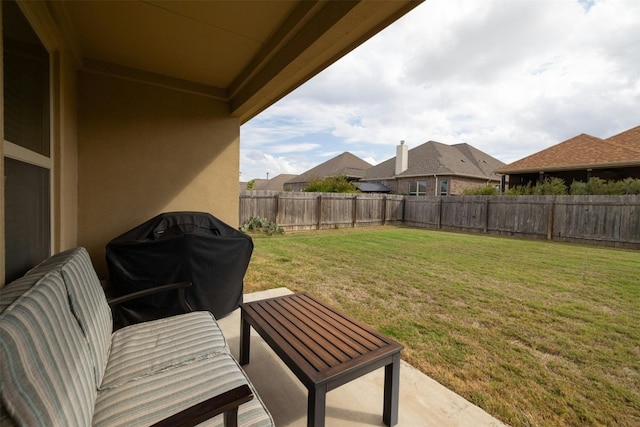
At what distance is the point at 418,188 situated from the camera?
20656 mm

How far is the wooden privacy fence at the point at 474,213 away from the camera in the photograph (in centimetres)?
897

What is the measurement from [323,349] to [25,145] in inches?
93.3

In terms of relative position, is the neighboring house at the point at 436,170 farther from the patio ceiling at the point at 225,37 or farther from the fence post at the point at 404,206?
the patio ceiling at the point at 225,37

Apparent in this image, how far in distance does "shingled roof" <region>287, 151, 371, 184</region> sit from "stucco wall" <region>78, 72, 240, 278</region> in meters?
21.3

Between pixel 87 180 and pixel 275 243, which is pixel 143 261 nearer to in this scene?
pixel 87 180

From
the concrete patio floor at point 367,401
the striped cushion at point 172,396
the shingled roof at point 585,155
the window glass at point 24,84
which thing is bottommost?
the concrete patio floor at point 367,401

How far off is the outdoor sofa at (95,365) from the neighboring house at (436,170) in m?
20.0

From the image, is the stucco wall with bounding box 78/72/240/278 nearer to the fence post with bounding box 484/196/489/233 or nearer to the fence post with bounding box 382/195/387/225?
the fence post with bounding box 382/195/387/225

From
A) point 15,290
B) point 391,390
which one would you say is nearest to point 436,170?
point 391,390

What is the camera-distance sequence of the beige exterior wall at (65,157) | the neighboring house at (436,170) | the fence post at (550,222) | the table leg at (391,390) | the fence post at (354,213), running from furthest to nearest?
the neighboring house at (436,170)
the fence post at (354,213)
the fence post at (550,222)
the beige exterior wall at (65,157)
the table leg at (391,390)

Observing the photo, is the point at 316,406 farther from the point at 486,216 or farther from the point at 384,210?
the point at 384,210

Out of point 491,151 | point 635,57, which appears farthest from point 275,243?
point 491,151

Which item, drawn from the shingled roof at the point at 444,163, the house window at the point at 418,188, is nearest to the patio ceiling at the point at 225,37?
the shingled roof at the point at 444,163

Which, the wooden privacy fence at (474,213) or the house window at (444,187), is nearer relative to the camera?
the wooden privacy fence at (474,213)
